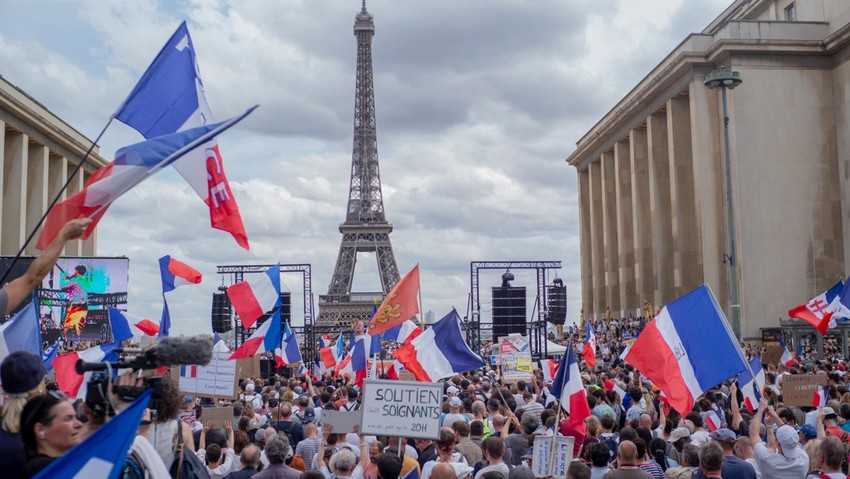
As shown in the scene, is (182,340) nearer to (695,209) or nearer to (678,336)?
(678,336)

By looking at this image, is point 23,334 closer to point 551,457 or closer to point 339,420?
point 339,420

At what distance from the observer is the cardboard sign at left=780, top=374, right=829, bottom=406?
13.2 metres

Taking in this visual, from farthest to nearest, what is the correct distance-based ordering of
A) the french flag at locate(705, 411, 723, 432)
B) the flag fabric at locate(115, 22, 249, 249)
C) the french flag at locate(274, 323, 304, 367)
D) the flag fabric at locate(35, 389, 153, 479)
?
the french flag at locate(274, 323, 304, 367) → the french flag at locate(705, 411, 723, 432) → the flag fabric at locate(115, 22, 249, 249) → the flag fabric at locate(35, 389, 153, 479)

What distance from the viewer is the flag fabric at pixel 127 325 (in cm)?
1862

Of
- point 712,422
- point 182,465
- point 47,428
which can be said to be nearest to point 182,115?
point 182,465

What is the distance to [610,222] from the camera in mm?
65312

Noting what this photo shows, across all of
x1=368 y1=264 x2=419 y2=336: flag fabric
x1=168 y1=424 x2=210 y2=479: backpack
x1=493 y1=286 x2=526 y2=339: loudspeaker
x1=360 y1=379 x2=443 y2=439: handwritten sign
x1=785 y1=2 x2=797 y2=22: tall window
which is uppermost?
x1=785 y1=2 x2=797 y2=22: tall window

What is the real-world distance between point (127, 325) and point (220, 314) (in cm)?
1867

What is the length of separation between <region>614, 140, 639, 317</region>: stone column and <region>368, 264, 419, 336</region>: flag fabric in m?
45.0

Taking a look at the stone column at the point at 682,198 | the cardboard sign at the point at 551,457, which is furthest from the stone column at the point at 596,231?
the cardboard sign at the point at 551,457

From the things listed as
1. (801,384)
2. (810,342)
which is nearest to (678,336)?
(801,384)

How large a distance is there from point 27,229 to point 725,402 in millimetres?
51620

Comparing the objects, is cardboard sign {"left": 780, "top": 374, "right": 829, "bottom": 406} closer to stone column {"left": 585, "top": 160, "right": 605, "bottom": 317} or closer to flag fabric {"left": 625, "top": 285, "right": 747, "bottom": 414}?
flag fabric {"left": 625, "top": 285, "right": 747, "bottom": 414}

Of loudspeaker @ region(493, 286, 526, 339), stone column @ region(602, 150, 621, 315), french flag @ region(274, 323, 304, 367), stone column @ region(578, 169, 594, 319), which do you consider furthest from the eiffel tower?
french flag @ region(274, 323, 304, 367)
